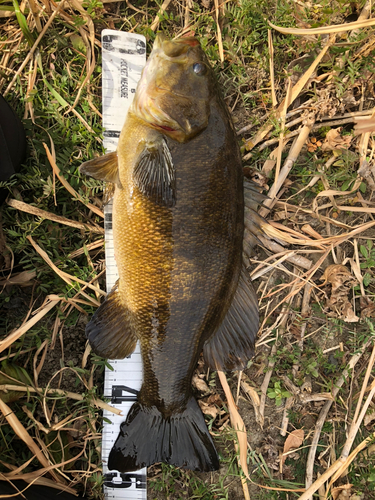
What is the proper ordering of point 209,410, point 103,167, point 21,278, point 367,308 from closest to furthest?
point 103,167, point 21,278, point 209,410, point 367,308

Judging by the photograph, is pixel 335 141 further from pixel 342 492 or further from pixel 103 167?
pixel 342 492

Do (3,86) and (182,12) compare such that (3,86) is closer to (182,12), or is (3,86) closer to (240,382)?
(182,12)

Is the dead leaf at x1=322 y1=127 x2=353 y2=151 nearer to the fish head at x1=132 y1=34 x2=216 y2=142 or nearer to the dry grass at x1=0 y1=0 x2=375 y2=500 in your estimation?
the dry grass at x1=0 y1=0 x2=375 y2=500

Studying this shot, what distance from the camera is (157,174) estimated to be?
190 centimetres

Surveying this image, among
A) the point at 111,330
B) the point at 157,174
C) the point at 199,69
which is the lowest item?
the point at 111,330

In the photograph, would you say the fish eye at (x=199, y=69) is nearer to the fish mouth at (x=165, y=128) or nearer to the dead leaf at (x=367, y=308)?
A: the fish mouth at (x=165, y=128)

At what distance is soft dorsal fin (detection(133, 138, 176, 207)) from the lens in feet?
6.19

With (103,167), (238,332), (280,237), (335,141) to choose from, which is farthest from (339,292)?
(103,167)

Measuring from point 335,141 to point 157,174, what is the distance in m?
1.59

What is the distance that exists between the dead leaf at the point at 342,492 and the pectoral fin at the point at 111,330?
6.31 feet

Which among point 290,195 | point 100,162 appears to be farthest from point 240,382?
point 100,162

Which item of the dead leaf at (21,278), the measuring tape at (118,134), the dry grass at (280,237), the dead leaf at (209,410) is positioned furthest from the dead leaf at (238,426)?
the dead leaf at (21,278)

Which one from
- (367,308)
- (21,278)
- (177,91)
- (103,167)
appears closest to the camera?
(177,91)

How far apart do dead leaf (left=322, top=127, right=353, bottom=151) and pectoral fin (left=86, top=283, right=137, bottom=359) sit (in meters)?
2.00
